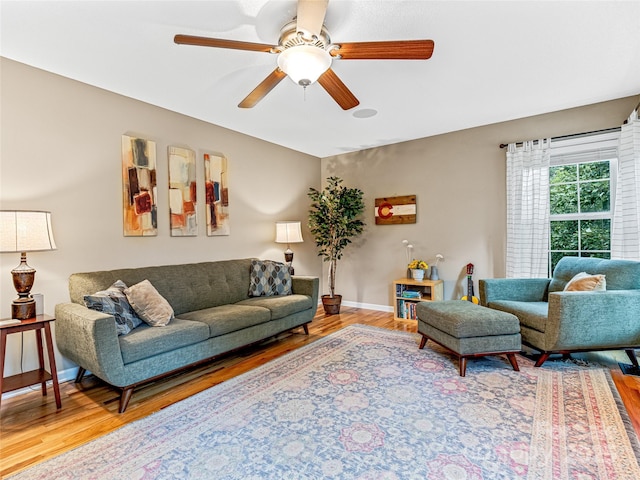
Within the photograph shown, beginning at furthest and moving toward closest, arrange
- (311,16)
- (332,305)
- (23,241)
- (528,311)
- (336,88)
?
(332,305), (528,311), (336,88), (23,241), (311,16)

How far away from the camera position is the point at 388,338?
3.56 m

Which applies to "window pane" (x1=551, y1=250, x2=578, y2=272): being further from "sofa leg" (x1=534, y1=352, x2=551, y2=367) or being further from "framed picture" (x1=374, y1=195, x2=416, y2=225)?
"framed picture" (x1=374, y1=195, x2=416, y2=225)

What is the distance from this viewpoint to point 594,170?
11.6ft

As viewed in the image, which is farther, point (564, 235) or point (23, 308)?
point (564, 235)

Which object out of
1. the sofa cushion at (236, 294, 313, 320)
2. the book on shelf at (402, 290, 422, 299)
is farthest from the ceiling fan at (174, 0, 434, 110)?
the book on shelf at (402, 290, 422, 299)

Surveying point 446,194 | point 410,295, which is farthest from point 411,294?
point 446,194

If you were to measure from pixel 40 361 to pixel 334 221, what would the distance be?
3.50 m

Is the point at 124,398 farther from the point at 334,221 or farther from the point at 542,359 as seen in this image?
the point at 334,221

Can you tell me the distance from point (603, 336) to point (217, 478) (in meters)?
2.94

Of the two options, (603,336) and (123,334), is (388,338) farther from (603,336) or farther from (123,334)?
(123,334)

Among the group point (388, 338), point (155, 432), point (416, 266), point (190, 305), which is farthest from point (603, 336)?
point (190, 305)

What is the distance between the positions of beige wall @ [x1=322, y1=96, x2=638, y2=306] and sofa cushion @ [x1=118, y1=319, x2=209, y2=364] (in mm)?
3021

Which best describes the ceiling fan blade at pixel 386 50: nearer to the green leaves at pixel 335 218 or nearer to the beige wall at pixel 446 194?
the beige wall at pixel 446 194

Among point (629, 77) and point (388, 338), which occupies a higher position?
point (629, 77)
